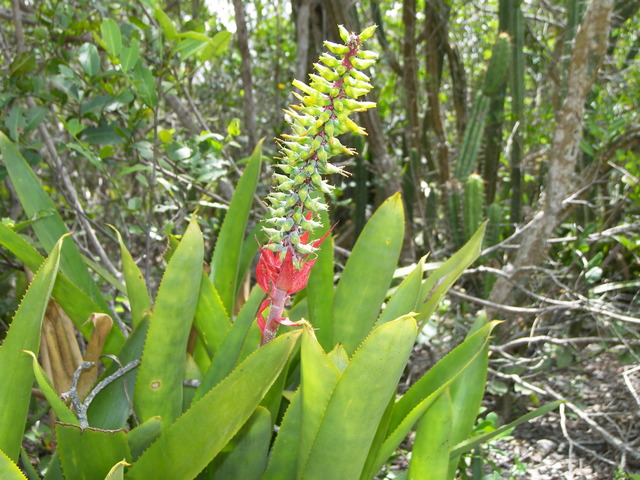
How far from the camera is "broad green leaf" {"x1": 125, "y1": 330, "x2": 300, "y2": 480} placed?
0.93 metres

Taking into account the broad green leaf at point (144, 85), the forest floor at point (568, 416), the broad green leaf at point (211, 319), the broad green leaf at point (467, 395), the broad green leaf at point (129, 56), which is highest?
the broad green leaf at point (129, 56)

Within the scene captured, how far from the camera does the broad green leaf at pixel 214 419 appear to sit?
93cm

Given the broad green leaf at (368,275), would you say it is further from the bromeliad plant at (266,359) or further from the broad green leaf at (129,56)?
the broad green leaf at (129,56)

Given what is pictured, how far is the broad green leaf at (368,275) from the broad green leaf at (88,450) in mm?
551

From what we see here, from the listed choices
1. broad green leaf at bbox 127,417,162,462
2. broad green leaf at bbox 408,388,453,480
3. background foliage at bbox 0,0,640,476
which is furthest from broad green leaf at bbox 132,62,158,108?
broad green leaf at bbox 408,388,453,480

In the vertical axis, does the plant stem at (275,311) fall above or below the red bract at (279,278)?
below

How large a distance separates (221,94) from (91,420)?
2.99 meters

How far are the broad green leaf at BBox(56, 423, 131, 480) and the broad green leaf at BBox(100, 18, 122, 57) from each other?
1190 mm

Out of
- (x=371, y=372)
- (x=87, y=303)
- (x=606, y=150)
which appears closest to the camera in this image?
(x=371, y=372)

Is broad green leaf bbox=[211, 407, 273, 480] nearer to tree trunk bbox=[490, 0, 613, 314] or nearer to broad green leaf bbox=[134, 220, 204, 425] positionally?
broad green leaf bbox=[134, 220, 204, 425]

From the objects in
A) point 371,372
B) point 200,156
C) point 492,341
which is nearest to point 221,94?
point 200,156

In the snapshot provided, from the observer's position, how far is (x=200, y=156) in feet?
6.88

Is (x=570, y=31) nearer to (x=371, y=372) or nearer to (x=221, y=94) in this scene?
(x=221, y=94)

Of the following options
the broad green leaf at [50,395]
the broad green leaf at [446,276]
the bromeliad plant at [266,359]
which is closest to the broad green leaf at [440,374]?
the bromeliad plant at [266,359]
